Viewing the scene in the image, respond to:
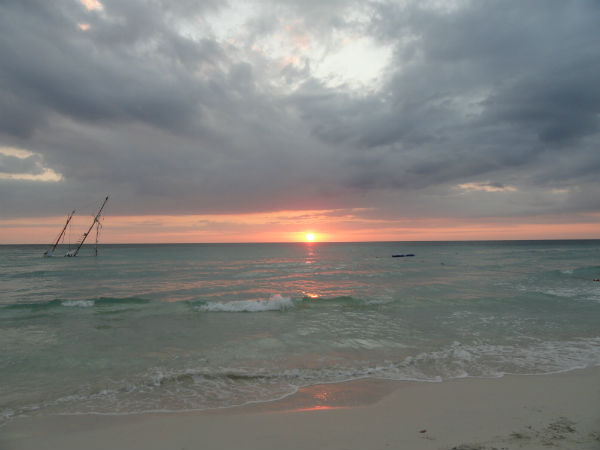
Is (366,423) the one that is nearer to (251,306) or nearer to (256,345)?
(256,345)

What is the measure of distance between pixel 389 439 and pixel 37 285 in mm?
40551

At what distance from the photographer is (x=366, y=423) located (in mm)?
6148

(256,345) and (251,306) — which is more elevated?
(256,345)

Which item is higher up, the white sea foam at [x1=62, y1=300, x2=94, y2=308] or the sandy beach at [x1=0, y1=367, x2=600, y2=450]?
the sandy beach at [x1=0, y1=367, x2=600, y2=450]

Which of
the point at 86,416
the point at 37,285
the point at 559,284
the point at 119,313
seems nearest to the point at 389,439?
the point at 86,416

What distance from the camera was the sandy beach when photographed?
5.42 m

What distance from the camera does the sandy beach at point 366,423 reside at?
5418mm

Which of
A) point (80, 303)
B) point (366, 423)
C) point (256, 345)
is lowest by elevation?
point (80, 303)

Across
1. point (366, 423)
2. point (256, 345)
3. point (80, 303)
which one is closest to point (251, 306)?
point (256, 345)

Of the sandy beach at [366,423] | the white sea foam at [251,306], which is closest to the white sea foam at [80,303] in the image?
the white sea foam at [251,306]

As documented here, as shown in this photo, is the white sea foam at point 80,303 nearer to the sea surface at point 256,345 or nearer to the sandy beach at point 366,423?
the sea surface at point 256,345

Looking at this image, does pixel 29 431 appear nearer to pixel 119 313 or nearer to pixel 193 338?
pixel 193 338

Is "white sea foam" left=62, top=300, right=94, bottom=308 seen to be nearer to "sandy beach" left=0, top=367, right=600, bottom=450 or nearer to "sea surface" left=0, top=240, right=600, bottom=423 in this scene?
"sea surface" left=0, top=240, right=600, bottom=423

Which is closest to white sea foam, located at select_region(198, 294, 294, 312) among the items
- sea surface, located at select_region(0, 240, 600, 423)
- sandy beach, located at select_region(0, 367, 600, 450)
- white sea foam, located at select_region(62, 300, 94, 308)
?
sea surface, located at select_region(0, 240, 600, 423)
